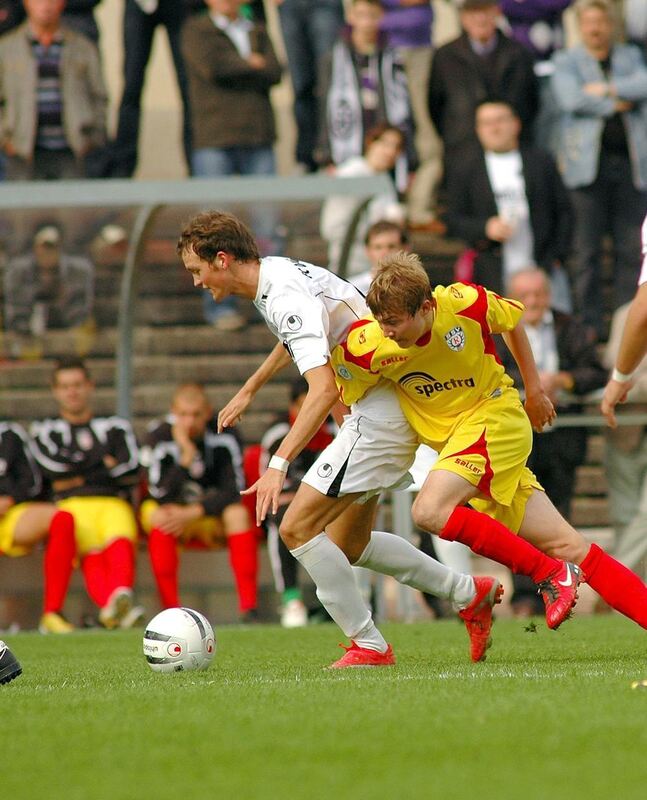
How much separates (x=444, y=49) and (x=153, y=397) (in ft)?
11.5

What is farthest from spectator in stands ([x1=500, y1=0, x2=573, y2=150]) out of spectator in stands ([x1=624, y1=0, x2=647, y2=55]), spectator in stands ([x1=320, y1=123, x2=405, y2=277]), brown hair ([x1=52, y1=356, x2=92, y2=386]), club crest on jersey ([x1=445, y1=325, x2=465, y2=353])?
club crest on jersey ([x1=445, y1=325, x2=465, y2=353])

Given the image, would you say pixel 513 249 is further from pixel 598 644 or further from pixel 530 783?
pixel 530 783

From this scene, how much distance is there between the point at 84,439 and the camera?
10758mm

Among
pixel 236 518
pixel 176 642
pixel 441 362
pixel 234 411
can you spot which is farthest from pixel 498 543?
Result: pixel 236 518

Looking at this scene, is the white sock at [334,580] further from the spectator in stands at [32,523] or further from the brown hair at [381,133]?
the brown hair at [381,133]

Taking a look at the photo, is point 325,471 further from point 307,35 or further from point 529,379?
point 307,35

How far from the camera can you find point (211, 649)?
6.38m

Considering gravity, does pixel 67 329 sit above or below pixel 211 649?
above

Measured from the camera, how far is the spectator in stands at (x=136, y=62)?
12531 millimetres

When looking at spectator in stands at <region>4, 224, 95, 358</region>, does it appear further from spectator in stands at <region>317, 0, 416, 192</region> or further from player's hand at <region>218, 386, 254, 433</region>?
player's hand at <region>218, 386, 254, 433</region>

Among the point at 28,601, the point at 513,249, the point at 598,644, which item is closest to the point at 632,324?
the point at 598,644

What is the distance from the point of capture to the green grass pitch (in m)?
3.53

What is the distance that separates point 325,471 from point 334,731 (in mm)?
1956

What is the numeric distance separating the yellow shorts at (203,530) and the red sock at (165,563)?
0.20m
